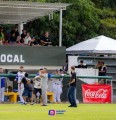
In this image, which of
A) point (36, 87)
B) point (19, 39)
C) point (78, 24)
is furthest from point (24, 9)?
point (78, 24)

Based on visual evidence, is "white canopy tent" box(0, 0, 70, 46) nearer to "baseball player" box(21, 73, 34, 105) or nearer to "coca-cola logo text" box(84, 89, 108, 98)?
"coca-cola logo text" box(84, 89, 108, 98)

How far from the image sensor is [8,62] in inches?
1453

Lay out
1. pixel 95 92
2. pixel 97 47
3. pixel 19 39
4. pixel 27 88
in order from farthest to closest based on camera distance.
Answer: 1. pixel 97 47
2. pixel 19 39
3. pixel 95 92
4. pixel 27 88

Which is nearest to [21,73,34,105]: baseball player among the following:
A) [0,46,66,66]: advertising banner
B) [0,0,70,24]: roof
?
[0,46,66,66]: advertising banner

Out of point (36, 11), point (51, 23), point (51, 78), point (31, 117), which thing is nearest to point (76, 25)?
point (51, 23)

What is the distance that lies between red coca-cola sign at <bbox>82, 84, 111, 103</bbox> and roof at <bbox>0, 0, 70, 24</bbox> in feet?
16.8

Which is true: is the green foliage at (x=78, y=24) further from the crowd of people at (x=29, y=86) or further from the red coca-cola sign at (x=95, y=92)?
the crowd of people at (x=29, y=86)

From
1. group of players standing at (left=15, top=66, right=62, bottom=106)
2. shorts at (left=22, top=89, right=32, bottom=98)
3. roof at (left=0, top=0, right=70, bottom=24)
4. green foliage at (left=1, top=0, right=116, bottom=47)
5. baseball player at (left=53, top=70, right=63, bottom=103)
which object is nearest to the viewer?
group of players standing at (left=15, top=66, right=62, bottom=106)

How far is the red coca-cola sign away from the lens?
35125 mm

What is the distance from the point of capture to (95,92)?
3512 cm

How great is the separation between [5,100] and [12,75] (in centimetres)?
148

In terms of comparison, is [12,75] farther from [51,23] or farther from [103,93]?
[51,23]

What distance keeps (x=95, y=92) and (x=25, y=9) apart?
6.72m

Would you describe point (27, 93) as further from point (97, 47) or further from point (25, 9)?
point (97, 47)
